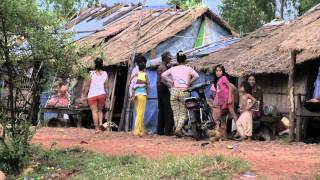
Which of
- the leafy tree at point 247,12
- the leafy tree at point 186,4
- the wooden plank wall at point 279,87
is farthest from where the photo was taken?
the leafy tree at point 247,12

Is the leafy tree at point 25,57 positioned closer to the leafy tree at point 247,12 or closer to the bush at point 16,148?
the bush at point 16,148

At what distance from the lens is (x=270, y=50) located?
1340 cm

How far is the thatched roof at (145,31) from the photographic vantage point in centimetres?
1662

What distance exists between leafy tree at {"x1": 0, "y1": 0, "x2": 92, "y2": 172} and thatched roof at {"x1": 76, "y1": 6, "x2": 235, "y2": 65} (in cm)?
744

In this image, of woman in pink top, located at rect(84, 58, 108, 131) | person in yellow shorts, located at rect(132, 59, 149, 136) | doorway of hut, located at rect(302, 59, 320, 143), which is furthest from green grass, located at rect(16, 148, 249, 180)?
doorway of hut, located at rect(302, 59, 320, 143)

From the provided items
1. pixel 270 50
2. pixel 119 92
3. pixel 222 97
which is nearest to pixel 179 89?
pixel 222 97

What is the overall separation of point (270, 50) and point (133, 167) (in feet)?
22.8

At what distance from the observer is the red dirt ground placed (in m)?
6.96

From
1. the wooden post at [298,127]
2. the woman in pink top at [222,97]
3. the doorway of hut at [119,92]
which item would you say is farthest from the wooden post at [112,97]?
the wooden post at [298,127]

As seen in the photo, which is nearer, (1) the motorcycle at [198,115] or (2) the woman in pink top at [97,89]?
(1) the motorcycle at [198,115]

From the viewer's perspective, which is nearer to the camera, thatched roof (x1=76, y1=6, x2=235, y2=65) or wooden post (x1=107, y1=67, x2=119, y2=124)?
wooden post (x1=107, y1=67, x2=119, y2=124)

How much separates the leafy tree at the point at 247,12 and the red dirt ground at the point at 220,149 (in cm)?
1827

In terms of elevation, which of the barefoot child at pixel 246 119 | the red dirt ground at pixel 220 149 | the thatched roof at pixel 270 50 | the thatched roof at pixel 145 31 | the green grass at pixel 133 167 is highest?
the thatched roof at pixel 145 31

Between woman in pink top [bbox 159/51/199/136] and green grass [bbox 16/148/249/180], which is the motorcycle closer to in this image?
woman in pink top [bbox 159/51/199/136]
